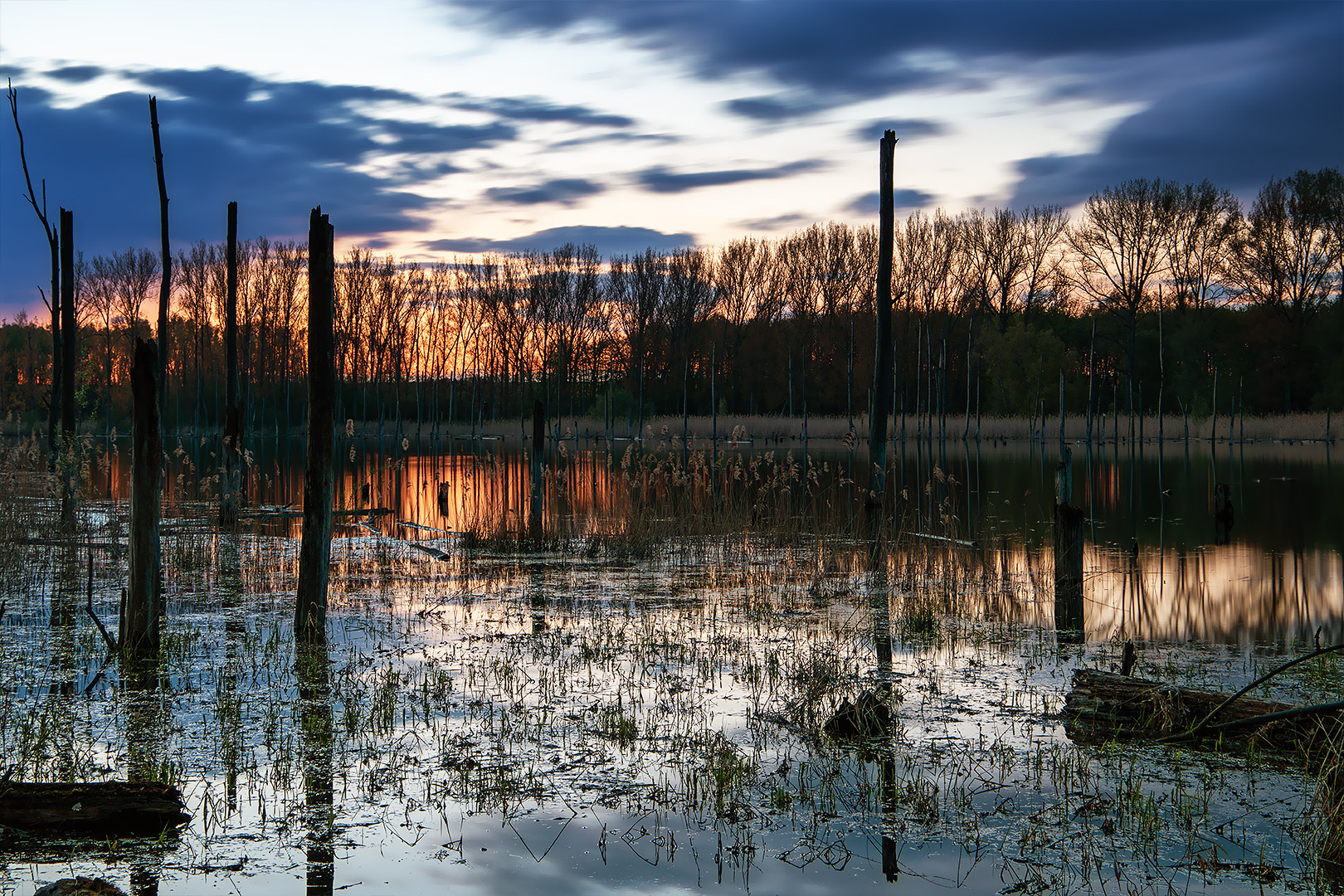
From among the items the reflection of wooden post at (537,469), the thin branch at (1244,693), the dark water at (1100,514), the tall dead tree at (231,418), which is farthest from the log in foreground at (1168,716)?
the tall dead tree at (231,418)

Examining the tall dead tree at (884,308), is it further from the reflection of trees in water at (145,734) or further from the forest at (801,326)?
the forest at (801,326)

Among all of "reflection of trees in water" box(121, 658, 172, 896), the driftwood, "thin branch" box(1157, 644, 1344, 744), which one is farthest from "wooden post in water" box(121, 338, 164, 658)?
"thin branch" box(1157, 644, 1344, 744)

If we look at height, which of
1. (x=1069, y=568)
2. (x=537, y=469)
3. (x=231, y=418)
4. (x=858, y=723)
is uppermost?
(x=231, y=418)

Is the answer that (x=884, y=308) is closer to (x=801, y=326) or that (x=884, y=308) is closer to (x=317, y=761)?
(x=317, y=761)

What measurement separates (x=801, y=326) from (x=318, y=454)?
2260 inches

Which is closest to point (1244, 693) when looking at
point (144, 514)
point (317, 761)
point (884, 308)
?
point (317, 761)

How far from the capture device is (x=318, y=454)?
8.54 meters

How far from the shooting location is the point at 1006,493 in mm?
23266

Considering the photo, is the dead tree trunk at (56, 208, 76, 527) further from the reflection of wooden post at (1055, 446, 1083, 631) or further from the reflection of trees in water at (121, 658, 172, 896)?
the reflection of wooden post at (1055, 446, 1083, 631)

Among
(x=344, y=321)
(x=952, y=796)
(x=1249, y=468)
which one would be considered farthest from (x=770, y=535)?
(x=344, y=321)

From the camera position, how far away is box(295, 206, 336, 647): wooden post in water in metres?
8.52

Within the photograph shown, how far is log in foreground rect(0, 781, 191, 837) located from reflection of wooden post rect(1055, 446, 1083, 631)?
7.44 meters

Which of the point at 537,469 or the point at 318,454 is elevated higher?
the point at 318,454

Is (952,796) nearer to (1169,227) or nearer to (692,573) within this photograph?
(692,573)
